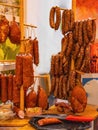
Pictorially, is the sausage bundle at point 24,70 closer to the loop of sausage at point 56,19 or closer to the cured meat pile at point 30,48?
the cured meat pile at point 30,48

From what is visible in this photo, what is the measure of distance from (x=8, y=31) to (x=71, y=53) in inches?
29.6

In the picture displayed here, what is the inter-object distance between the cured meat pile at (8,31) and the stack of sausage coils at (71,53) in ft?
2.01

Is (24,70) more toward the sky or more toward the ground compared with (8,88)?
more toward the sky

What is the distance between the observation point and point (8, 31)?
2.04 m

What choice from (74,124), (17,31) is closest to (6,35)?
(17,31)

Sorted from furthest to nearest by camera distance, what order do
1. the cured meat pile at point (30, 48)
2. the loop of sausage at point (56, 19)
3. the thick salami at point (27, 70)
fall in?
the loop of sausage at point (56, 19), the cured meat pile at point (30, 48), the thick salami at point (27, 70)

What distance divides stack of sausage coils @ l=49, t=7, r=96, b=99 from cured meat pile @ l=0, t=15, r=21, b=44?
0.61 m

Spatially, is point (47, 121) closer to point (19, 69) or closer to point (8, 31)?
point (19, 69)

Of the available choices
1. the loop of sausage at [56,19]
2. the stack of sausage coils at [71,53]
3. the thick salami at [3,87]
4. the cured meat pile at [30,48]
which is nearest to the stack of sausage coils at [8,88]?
the thick salami at [3,87]

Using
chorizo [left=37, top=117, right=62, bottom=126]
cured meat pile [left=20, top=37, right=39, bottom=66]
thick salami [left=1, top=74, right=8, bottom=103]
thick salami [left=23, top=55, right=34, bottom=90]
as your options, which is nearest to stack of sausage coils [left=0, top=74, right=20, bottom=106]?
thick salami [left=1, top=74, right=8, bottom=103]

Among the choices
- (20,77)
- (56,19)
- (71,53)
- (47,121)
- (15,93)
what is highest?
(56,19)

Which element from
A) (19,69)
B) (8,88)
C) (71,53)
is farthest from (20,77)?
(71,53)

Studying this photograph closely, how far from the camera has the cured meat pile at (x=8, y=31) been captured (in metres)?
1.99

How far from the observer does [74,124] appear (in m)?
1.69
